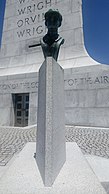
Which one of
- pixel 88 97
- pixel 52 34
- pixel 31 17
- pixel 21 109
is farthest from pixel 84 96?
pixel 31 17

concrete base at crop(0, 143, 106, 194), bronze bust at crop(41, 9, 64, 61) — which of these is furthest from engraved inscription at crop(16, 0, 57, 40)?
concrete base at crop(0, 143, 106, 194)

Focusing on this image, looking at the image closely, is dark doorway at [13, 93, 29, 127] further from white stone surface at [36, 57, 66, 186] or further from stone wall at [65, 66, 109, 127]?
white stone surface at [36, 57, 66, 186]

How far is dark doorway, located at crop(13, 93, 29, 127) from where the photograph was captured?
1103cm

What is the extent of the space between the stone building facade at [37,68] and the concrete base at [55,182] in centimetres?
657

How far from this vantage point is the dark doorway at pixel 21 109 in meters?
11.0

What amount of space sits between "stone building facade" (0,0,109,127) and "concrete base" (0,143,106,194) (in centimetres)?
657

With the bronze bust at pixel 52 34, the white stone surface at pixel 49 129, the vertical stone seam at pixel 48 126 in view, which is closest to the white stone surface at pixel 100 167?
the white stone surface at pixel 49 129

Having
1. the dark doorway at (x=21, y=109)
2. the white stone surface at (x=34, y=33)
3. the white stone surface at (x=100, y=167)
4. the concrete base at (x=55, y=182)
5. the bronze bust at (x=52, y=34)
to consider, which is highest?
the white stone surface at (x=34, y=33)

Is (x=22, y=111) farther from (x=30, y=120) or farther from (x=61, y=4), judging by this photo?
(x=61, y=4)

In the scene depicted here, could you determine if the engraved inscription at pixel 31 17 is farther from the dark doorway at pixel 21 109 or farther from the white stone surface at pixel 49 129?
the white stone surface at pixel 49 129

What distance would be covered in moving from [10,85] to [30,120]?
2949 millimetres

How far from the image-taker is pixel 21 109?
439 inches

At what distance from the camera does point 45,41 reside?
3078 mm

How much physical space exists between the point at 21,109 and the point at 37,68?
3072 mm
